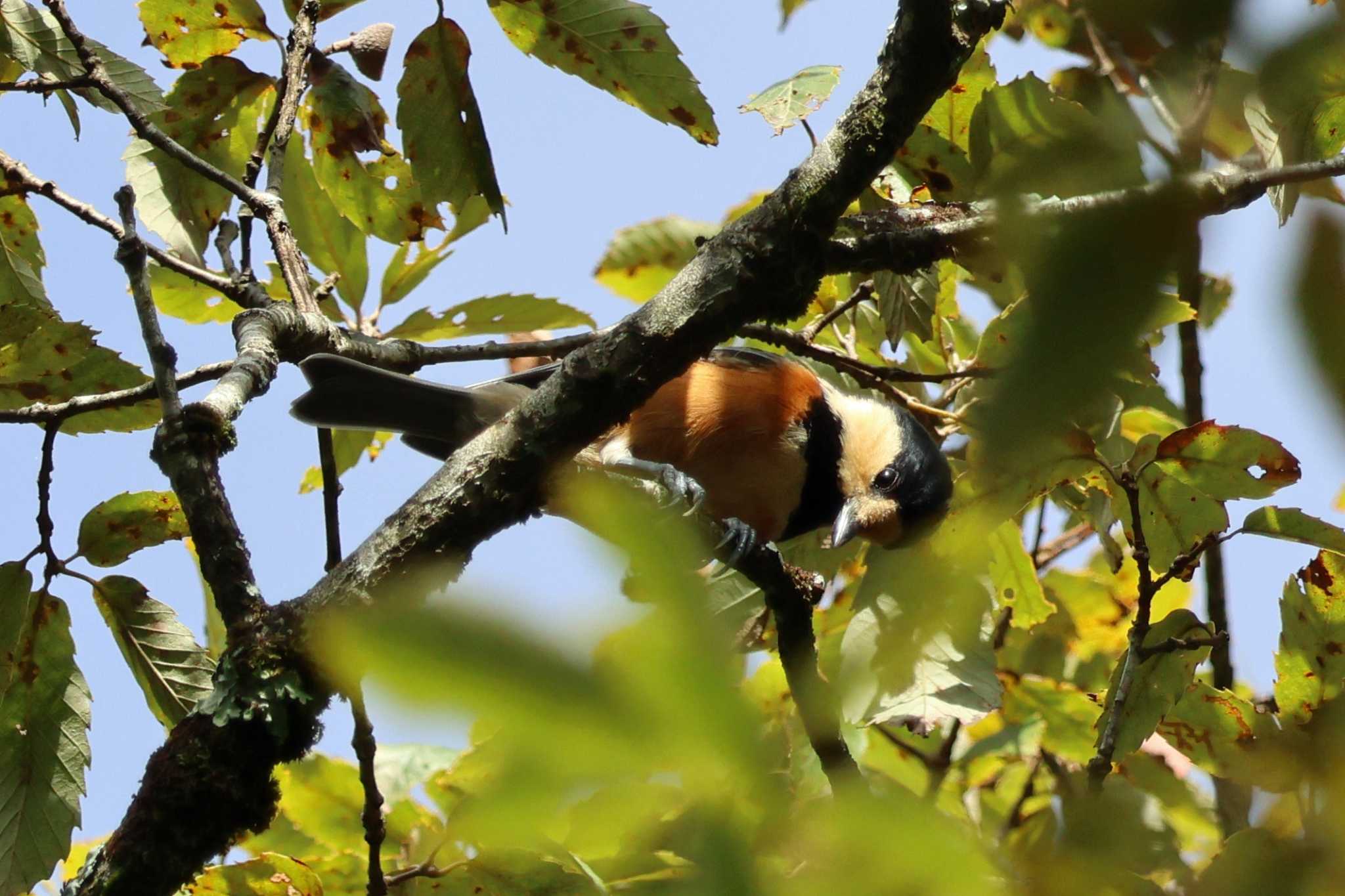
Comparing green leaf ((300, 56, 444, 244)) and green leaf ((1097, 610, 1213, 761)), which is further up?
green leaf ((300, 56, 444, 244))

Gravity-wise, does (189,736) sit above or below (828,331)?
below

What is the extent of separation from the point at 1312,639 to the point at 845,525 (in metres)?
2.34

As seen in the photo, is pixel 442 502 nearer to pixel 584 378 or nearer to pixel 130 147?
pixel 584 378

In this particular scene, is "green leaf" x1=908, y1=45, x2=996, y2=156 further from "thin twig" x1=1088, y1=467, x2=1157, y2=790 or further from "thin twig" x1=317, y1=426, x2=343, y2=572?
"thin twig" x1=317, y1=426, x2=343, y2=572

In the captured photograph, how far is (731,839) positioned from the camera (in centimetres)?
65

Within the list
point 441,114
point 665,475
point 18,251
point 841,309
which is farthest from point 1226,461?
point 18,251

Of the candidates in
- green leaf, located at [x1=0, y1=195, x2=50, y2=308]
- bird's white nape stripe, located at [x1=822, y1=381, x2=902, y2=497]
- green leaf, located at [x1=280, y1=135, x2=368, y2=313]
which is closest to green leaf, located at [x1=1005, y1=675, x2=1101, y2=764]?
bird's white nape stripe, located at [x1=822, y1=381, x2=902, y2=497]

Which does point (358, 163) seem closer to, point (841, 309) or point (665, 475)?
point (665, 475)

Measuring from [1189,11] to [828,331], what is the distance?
152 inches

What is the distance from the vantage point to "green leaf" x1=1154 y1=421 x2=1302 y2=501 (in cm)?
260

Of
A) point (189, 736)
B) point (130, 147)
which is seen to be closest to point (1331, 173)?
point (189, 736)

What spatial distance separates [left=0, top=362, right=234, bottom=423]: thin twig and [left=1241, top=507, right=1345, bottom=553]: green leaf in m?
2.33

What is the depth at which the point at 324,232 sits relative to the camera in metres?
4.18

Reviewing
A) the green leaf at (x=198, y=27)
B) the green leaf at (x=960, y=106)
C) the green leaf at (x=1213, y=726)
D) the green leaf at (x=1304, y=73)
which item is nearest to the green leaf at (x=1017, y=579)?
the green leaf at (x=960, y=106)
